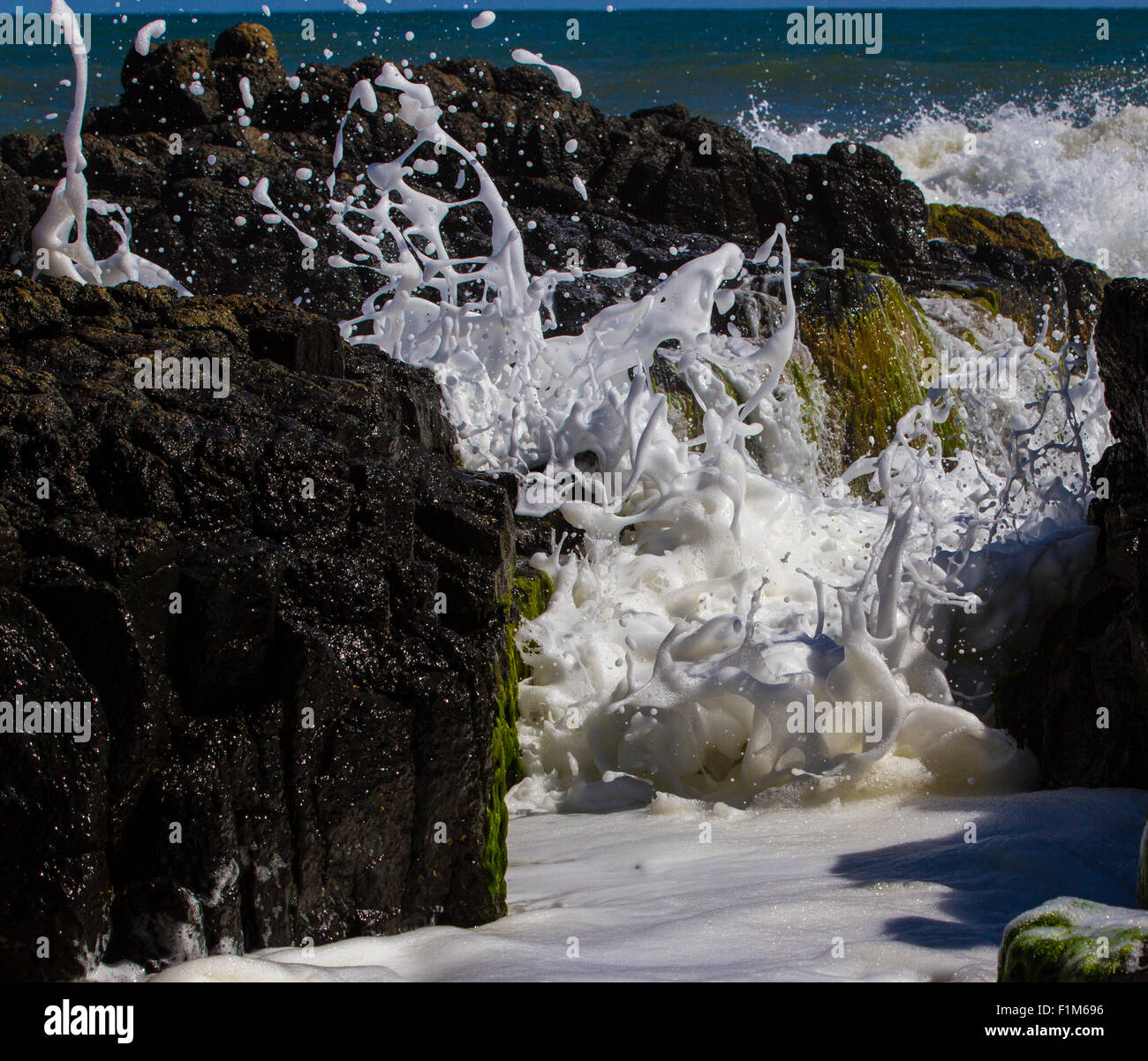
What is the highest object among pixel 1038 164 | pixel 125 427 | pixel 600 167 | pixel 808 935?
pixel 1038 164

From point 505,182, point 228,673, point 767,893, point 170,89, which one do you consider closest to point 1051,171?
point 505,182

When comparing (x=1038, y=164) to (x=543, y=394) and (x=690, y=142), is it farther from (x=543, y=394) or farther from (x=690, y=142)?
(x=543, y=394)

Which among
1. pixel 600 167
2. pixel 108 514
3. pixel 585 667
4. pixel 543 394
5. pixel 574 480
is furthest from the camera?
pixel 600 167

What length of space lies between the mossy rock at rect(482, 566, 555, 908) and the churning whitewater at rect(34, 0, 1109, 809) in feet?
0.23

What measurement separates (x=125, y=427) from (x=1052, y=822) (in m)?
2.58

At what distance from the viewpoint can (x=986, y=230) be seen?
12.3 meters

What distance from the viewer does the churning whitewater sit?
4250 mm

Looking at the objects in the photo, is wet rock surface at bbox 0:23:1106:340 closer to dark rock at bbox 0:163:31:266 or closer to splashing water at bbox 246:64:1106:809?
A: splashing water at bbox 246:64:1106:809

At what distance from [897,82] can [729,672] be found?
2951 centimetres

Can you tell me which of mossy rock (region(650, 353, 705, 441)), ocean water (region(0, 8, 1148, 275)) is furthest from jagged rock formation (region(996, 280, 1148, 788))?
ocean water (region(0, 8, 1148, 275))

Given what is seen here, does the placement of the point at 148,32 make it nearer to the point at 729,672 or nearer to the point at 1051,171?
the point at 729,672

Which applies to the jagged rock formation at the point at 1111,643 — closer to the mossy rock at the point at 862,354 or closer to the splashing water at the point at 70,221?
the splashing water at the point at 70,221

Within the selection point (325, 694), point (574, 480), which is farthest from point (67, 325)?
point (574, 480)

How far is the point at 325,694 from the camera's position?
9.18ft
